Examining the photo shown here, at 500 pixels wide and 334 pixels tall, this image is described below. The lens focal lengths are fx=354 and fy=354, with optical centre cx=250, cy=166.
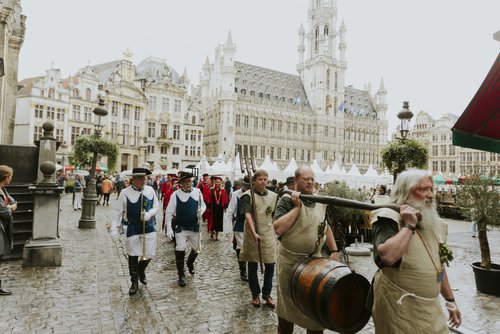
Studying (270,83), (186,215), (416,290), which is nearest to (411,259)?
(416,290)

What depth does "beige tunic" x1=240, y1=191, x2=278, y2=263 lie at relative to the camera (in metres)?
5.18

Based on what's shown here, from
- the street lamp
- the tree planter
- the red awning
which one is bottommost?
the tree planter

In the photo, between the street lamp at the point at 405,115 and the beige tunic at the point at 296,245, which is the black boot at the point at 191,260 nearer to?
the beige tunic at the point at 296,245

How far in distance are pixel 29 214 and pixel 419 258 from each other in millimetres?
8429

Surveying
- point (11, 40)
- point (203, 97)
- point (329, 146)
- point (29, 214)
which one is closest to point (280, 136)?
point (329, 146)

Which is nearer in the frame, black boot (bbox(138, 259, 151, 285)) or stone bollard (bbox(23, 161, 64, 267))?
black boot (bbox(138, 259, 151, 285))

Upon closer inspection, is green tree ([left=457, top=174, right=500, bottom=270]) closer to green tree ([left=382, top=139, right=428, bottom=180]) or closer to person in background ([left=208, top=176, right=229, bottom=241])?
green tree ([left=382, top=139, right=428, bottom=180])

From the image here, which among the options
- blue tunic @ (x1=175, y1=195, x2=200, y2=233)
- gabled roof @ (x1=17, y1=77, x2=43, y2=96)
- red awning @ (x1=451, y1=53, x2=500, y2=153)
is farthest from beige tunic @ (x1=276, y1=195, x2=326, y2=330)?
gabled roof @ (x1=17, y1=77, x2=43, y2=96)

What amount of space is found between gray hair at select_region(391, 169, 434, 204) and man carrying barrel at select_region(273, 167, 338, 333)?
3.09 ft

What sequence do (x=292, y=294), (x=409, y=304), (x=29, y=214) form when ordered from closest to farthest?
1. (x=409, y=304)
2. (x=292, y=294)
3. (x=29, y=214)

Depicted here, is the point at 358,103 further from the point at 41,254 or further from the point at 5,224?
the point at 5,224

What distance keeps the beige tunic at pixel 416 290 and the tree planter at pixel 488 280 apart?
14.7 ft

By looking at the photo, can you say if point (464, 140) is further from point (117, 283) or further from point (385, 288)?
point (117, 283)

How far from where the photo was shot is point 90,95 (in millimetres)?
42531
